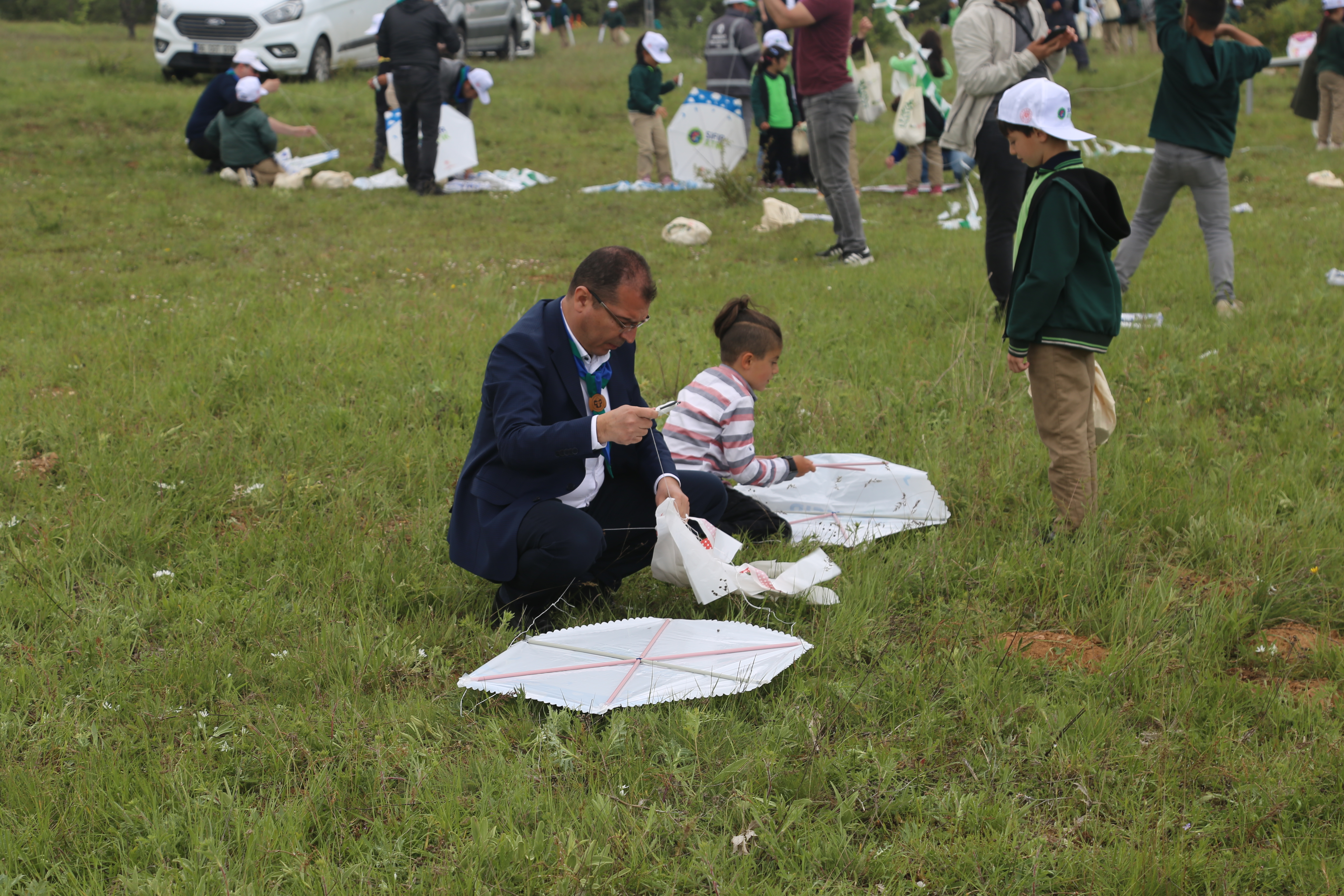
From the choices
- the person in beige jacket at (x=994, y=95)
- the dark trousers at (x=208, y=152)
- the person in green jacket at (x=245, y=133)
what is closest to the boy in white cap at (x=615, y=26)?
the dark trousers at (x=208, y=152)

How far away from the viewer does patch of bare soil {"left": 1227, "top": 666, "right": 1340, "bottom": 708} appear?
2.84 metres

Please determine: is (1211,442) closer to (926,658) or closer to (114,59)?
(926,658)

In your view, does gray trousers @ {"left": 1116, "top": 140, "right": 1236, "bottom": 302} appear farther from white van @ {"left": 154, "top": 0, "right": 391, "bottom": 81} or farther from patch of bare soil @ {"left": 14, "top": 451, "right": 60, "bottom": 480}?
white van @ {"left": 154, "top": 0, "right": 391, "bottom": 81}

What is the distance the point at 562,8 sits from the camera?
3081 centimetres

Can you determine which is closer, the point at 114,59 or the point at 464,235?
the point at 464,235

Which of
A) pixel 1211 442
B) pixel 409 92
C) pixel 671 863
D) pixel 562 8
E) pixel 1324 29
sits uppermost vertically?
pixel 562 8

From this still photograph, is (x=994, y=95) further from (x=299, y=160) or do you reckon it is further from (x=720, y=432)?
(x=299, y=160)

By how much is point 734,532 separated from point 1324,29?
13222 millimetres

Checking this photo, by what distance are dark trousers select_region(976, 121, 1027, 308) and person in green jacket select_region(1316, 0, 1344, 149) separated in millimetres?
9640

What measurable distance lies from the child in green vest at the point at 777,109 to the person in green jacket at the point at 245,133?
18.7 feet

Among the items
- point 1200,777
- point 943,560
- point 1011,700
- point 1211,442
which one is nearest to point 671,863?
point 1011,700

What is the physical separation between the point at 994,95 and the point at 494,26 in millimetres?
20196

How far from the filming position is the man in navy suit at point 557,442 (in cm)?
308

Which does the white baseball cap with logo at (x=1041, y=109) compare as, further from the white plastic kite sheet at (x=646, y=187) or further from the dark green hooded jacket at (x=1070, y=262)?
the white plastic kite sheet at (x=646, y=187)
